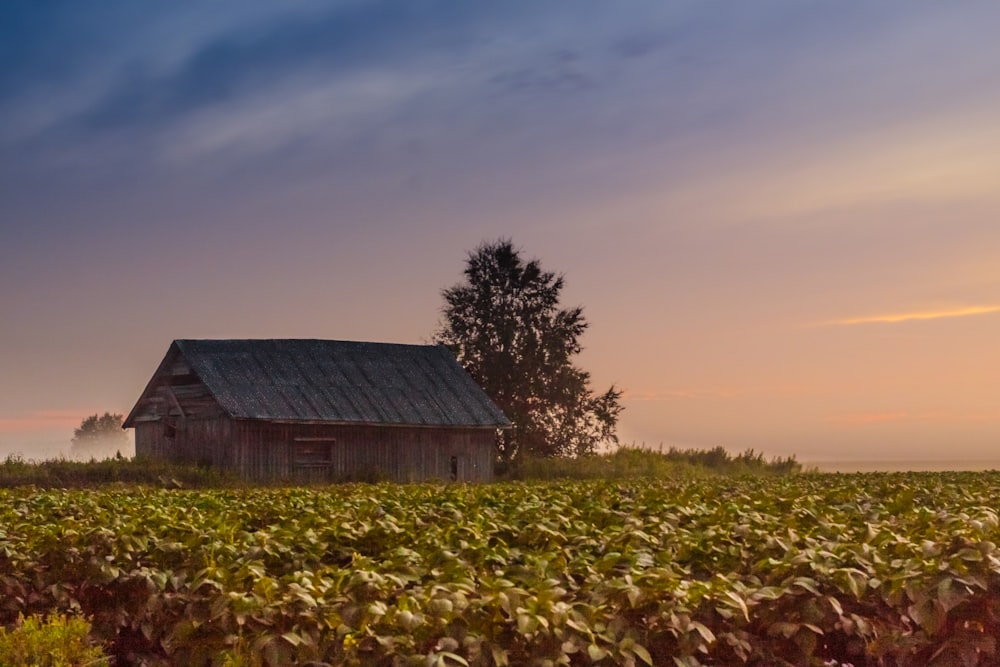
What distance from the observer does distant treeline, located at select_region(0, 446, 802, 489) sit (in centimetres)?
3719

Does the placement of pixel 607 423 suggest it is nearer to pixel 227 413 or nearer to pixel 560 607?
pixel 227 413

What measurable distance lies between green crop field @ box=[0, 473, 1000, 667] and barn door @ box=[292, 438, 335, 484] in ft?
103

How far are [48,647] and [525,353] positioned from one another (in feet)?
184

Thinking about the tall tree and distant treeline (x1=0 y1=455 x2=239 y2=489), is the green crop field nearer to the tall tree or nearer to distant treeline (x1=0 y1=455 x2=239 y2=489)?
distant treeline (x1=0 y1=455 x2=239 y2=489)

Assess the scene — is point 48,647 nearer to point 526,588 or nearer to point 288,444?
point 526,588

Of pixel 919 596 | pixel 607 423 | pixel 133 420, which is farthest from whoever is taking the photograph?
pixel 607 423

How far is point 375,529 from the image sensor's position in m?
9.77

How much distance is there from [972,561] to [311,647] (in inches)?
164

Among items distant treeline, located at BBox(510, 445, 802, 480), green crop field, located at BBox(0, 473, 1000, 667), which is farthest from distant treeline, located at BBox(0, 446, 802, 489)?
green crop field, located at BBox(0, 473, 1000, 667)

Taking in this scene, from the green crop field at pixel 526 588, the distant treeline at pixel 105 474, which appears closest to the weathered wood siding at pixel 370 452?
the distant treeline at pixel 105 474

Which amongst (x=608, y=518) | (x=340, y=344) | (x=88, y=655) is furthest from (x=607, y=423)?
(x=88, y=655)

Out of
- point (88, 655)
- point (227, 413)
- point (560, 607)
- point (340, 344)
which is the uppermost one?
point (340, 344)

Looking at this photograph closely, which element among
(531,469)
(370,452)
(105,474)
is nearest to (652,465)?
(531,469)

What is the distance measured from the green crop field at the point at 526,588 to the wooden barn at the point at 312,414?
31510 mm
